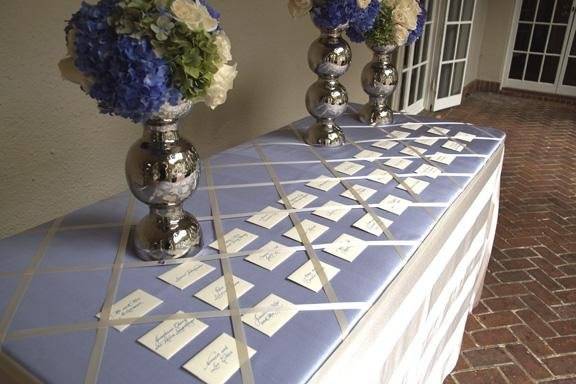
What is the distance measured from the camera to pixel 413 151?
1.53 m

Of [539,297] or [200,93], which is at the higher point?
[200,93]

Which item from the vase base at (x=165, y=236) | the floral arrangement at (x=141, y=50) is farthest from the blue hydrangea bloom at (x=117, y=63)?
the vase base at (x=165, y=236)

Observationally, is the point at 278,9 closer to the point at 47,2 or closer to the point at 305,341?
the point at 47,2

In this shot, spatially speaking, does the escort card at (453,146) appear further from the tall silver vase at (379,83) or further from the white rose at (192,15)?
the white rose at (192,15)

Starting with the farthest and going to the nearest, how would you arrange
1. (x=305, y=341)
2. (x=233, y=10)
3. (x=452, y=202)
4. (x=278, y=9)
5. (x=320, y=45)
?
(x=278, y=9)
(x=233, y=10)
(x=320, y=45)
(x=452, y=202)
(x=305, y=341)

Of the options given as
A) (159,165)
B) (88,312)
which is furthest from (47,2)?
(88,312)

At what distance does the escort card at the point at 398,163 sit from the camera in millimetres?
1403

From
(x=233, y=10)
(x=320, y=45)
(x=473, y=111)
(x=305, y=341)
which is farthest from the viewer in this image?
(x=473, y=111)

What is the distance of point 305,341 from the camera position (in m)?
0.75

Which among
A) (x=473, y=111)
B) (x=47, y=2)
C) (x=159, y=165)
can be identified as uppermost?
(x=47, y=2)

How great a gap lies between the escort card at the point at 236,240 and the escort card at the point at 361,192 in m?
0.31

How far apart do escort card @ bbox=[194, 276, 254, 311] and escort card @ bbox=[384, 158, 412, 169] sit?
0.71 meters

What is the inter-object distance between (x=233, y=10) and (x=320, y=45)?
1.93 feet

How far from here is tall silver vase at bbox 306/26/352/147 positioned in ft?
4.86
